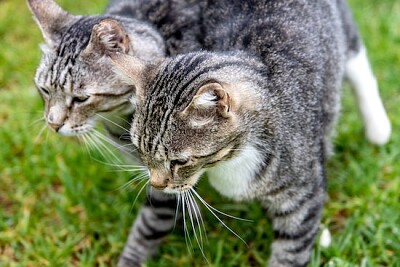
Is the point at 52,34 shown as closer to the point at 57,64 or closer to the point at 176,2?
the point at 57,64

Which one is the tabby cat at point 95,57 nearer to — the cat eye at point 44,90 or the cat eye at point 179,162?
the cat eye at point 44,90

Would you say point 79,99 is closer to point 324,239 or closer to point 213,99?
point 213,99

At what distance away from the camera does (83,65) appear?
8.75 feet

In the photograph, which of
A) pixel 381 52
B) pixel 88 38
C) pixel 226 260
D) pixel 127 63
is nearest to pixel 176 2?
pixel 88 38

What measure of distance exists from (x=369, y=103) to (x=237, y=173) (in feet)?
Answer: 4.31

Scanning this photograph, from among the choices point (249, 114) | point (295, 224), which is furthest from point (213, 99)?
point (295, 224)

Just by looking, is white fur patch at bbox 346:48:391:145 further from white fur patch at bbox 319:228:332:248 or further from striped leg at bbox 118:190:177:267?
striped leg at bbox 118:190:177:267

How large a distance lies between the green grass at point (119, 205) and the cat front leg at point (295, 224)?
0.21 meters

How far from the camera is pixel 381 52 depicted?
411 cm

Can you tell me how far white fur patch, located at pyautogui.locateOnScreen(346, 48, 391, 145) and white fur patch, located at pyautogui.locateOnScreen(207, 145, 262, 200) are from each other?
119 centimetres

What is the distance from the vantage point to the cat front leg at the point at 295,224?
2607 millimetres

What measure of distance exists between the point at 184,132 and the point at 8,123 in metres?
1.97

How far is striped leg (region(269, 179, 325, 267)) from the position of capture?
261 cm

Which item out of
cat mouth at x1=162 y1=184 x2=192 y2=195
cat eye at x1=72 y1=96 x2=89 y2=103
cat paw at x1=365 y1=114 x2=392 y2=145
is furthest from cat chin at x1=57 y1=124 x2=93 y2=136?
cat paw at x1=365 y1=114 x2=392 y2=145
